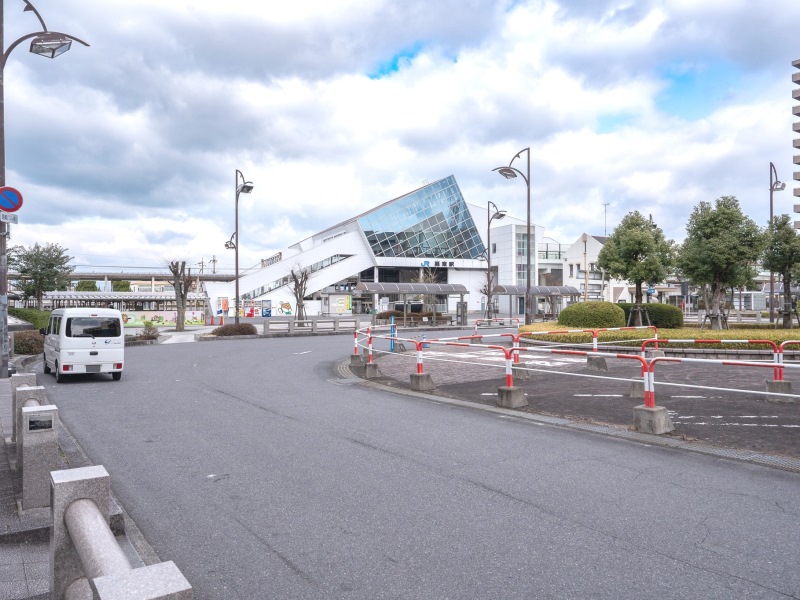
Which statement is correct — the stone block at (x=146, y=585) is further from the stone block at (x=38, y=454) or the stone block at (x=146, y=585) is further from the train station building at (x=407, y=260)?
the train station building at (x=407, y=260)

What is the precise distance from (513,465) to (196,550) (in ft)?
11.5

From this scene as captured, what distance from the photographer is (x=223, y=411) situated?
10.2 m

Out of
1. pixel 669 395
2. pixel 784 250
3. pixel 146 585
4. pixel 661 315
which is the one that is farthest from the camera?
pixel 784 250

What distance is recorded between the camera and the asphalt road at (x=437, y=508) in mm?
3836

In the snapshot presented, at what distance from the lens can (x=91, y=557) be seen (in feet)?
7.89

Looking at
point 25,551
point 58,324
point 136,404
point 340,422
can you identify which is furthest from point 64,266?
point 25,551

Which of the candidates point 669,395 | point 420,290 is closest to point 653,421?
point 669,395

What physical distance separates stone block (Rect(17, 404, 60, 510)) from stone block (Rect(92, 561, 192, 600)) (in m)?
3.46

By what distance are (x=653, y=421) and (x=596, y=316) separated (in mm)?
16329

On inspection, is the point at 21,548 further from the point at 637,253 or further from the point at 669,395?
the point at 637,253

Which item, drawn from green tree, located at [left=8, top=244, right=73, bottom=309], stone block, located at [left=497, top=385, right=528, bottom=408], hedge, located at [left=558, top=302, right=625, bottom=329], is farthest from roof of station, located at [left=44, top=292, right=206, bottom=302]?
stone block, located at [left=497, top=385, right=528, bottom=408]

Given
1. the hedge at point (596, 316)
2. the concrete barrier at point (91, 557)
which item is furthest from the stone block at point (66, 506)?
the hedge at point (596, 316)

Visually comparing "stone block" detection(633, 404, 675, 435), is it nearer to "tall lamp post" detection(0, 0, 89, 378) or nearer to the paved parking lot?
the paved parking lot

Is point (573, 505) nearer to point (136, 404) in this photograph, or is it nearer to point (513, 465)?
point (513, 465)
